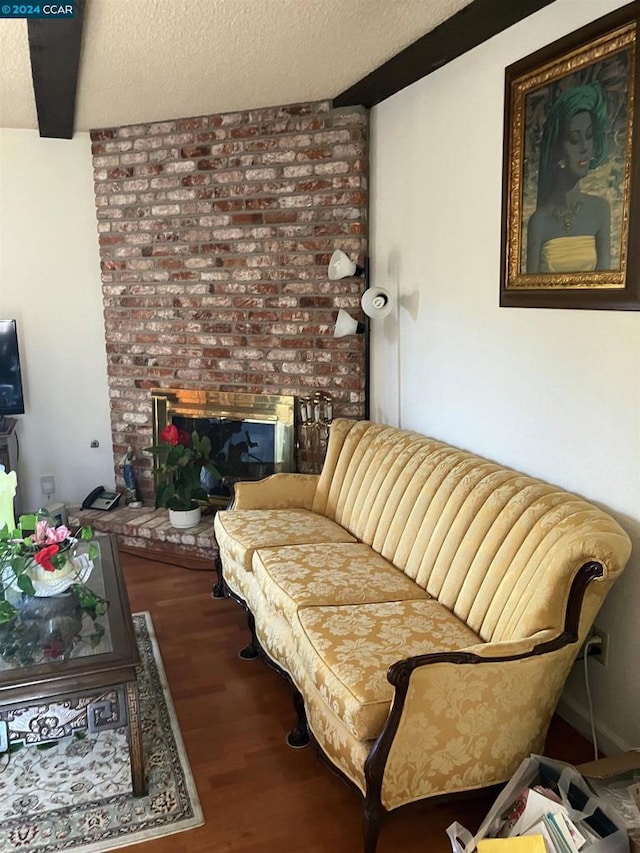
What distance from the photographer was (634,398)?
1.99 metres

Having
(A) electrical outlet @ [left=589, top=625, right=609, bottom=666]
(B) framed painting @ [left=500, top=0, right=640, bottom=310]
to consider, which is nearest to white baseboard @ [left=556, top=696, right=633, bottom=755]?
(A) electrical outlet @ [left=589, top=625, right=609, bottom=666]

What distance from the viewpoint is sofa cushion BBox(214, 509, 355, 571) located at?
286 cm

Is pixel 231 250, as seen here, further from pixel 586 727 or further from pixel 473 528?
pixel 586 727

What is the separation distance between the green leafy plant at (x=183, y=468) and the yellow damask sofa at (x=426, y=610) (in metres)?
0.87

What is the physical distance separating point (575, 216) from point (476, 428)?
0.96 meters

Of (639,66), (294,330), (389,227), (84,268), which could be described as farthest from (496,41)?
(84,268)

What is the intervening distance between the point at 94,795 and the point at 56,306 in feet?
10.2

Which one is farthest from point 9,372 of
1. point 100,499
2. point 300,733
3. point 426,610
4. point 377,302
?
point 426,610

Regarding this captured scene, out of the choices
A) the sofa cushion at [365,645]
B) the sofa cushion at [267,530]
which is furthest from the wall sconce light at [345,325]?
the sofa cushion at [365,645]

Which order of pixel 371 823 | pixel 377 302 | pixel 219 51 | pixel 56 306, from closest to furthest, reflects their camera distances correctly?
pixel 371 823
pixel 219 51
pixel 377 302
pixel 56 306

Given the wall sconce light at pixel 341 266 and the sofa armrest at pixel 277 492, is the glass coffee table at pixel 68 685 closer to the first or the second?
the sofa armrest at pixel 277 492

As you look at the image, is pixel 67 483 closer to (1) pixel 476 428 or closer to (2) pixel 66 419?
(2) pixel 66 419

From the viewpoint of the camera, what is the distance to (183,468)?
12.8ft

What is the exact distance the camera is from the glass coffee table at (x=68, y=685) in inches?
76.4
